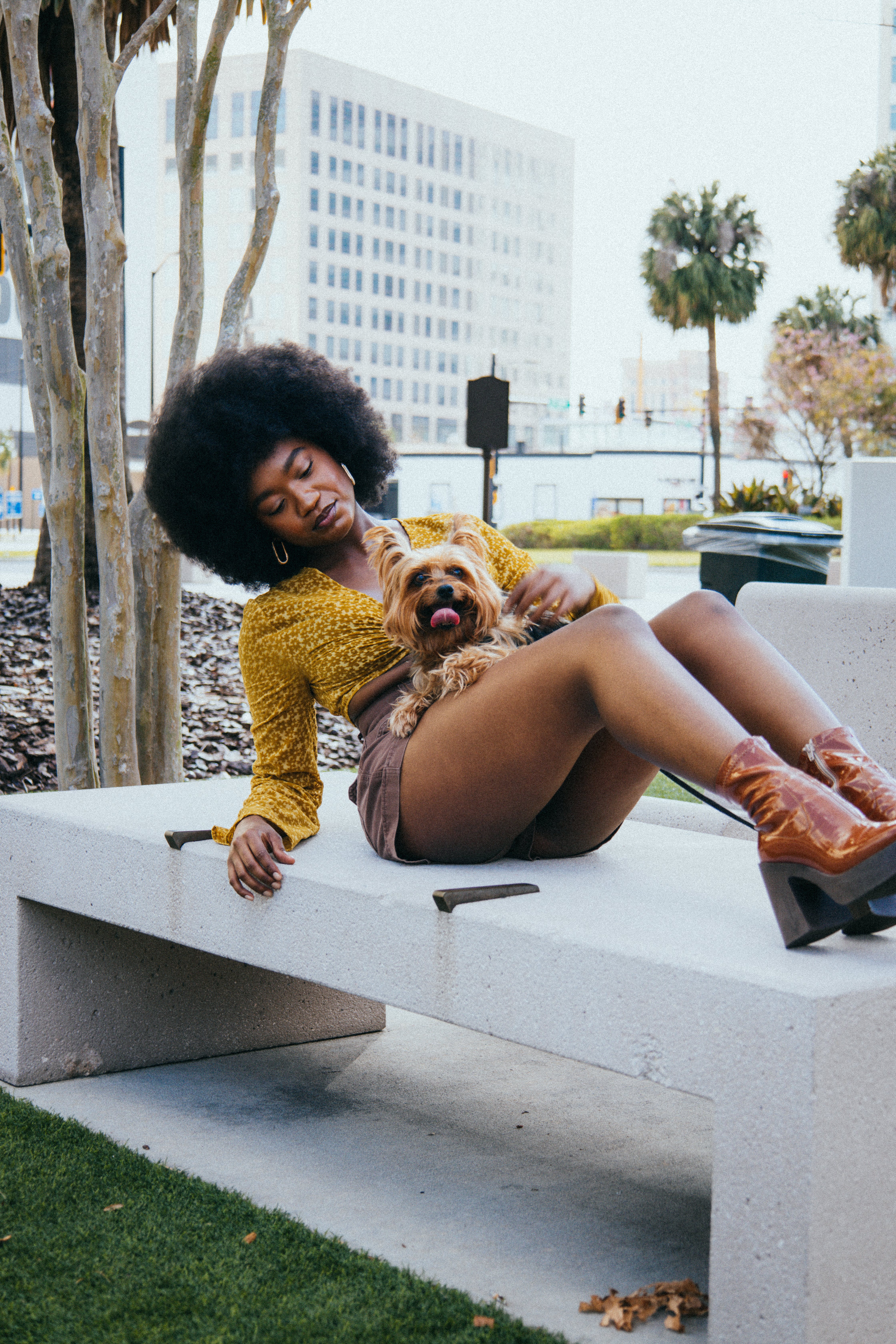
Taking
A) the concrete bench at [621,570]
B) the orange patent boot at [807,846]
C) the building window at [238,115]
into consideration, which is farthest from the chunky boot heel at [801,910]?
the building window at [238,115]

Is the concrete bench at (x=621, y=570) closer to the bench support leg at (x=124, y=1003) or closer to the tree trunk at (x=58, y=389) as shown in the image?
the tree trunk at (x=58, y=389)

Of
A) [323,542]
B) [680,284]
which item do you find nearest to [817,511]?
[680,284]

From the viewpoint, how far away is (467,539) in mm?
2695

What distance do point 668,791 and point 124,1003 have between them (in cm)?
451

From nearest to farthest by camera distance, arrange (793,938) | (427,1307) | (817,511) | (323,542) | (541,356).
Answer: (793,938)
(427,1307)
(323,542)
(817,511)
(541,356)

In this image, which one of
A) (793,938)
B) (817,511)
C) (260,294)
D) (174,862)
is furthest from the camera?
(260,294)

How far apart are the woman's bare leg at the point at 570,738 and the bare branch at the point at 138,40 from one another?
2996 mm

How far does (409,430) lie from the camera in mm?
112500

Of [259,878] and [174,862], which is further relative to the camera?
[174,862]

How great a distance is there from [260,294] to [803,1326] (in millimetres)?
110961

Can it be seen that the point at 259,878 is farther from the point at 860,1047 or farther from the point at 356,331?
the point at 356,331

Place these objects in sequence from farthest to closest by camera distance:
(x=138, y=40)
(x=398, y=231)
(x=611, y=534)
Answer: (x=398, y=231) → (x=611, y=534) → (x=138, y=40)

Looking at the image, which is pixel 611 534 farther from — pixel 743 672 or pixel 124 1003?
pixel 743 672

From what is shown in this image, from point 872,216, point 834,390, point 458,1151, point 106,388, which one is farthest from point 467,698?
point 872,216
